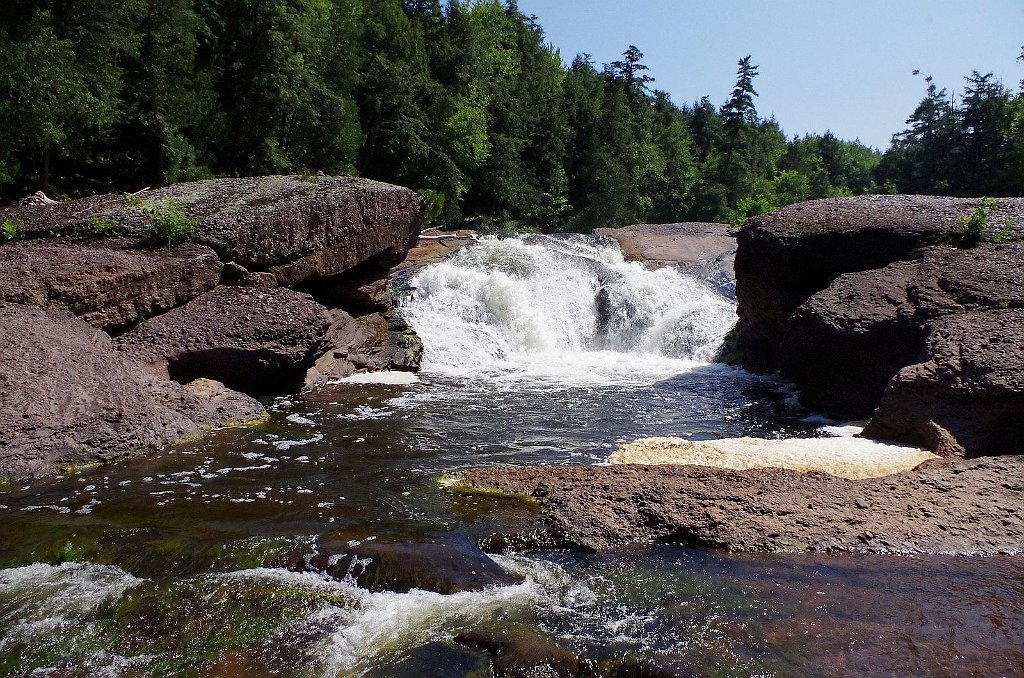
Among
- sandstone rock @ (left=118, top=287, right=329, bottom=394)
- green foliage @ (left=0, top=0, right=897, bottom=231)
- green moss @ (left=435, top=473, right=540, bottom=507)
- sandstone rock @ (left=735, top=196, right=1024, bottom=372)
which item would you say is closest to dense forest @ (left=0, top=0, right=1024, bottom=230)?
green foliage @ (left=0, top=0, right=897, bottom=231)

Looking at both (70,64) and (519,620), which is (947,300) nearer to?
(519,620)

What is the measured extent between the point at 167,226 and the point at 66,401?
3457 millimetres

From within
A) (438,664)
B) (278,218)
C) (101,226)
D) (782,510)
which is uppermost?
(278,218)

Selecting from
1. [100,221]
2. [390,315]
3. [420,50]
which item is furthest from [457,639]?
[420,50]

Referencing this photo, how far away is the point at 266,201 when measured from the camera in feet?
36.6

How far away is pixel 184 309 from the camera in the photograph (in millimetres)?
9773

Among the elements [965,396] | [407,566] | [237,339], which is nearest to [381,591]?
[407,566]

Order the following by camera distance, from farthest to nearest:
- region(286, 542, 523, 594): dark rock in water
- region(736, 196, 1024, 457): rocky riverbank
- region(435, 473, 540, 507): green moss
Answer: region(736, 196, 1024, 457): rocky riverbank < region(435, 473, 540, 507): green moss < region(286, 542, 523, 594): dark rock in water

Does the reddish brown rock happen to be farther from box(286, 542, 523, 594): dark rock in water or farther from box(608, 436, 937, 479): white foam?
box(608, 436, 937, 479): white foam

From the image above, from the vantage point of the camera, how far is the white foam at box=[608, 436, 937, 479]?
6.40 m

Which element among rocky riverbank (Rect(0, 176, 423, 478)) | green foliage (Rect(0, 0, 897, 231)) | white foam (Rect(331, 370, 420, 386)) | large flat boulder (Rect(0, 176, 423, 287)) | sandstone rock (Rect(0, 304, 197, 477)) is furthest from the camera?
green foliage (Rect(0, 0, 897, 231))

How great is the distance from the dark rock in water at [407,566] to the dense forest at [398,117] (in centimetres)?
1177

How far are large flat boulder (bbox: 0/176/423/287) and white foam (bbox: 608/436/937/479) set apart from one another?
602 centimetres

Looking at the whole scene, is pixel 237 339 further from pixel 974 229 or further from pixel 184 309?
pixel 974 229
